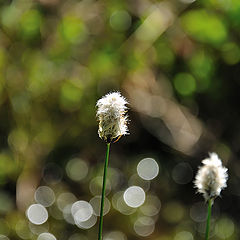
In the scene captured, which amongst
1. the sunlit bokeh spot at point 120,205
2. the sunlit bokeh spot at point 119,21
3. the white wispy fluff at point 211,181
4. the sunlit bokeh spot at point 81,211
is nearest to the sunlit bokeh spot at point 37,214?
Answer: the sunlit bokeh spot at point 81,211

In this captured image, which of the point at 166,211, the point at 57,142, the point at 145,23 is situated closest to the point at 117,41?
Answer: the point at 145,23

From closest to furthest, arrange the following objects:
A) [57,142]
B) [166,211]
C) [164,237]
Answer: [164,237] < [166,211] < [57,142]

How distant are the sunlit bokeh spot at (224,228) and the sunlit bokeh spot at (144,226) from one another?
0.34 m

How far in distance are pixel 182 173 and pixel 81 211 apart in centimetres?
66

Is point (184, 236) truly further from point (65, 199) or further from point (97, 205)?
point (65, 199)

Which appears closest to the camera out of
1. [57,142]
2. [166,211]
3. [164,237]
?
[164,237]

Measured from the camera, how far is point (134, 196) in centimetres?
345

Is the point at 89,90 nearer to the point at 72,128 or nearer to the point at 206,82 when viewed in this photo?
the point at 72,128

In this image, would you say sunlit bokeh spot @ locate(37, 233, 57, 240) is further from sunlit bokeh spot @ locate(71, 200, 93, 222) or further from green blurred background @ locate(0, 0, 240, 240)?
sunlit bokeh spot @ locate(71, 200, 93, 222)

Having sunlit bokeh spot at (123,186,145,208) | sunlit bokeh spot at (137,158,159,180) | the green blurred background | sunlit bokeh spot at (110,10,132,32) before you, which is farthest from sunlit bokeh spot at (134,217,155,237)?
sunlit bokeh spot at (110,10,132,32)

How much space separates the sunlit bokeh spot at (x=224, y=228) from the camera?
3.14m

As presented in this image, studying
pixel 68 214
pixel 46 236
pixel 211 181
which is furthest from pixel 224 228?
pixel 211 181

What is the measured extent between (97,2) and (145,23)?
339 mm

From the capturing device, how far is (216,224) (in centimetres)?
329
